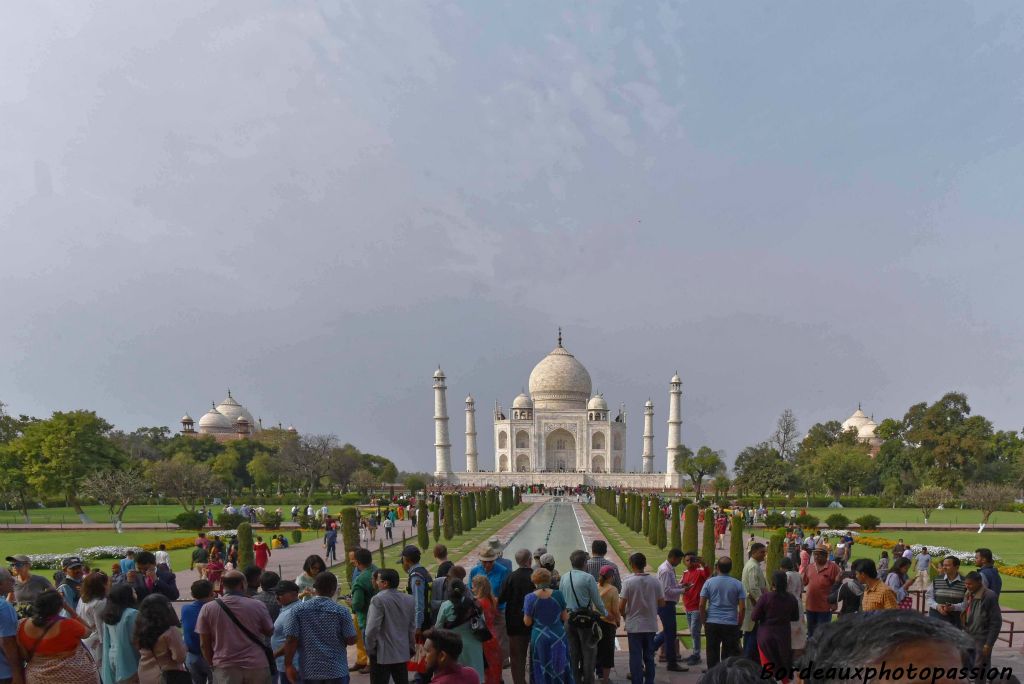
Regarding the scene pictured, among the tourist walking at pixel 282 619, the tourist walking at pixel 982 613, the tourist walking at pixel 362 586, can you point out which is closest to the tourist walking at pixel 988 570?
the tourist walking at pixel 982 613

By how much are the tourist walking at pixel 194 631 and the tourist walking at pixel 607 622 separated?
2.90 m

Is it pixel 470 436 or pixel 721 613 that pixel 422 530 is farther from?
pixel 470 436

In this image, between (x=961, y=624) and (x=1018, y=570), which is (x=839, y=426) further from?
(x=961, y=624)

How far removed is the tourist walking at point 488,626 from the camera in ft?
19.0

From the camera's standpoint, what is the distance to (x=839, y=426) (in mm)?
58969

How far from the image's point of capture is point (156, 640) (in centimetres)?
484

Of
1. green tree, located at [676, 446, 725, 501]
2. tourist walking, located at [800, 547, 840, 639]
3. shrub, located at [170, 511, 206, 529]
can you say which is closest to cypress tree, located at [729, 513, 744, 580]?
tourist walking, located at [800, 547, 840, 639]

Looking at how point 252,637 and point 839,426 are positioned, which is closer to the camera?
point 252,637

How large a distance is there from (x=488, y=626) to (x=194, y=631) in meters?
2.04

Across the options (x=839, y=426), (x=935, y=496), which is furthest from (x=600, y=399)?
(x=935, y=496)

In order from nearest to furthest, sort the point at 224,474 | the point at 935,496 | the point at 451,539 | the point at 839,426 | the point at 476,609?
the point at 476,609 → the point at 451,539 → the point at 935,496 → the point at 224,474 → the point at 839,426

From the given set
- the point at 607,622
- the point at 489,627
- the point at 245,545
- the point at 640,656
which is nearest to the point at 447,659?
the point at 489,627

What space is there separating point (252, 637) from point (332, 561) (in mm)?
14085

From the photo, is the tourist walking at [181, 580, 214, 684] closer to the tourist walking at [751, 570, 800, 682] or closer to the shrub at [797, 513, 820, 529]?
the tourist walking at [751, 570, 800, 682]
